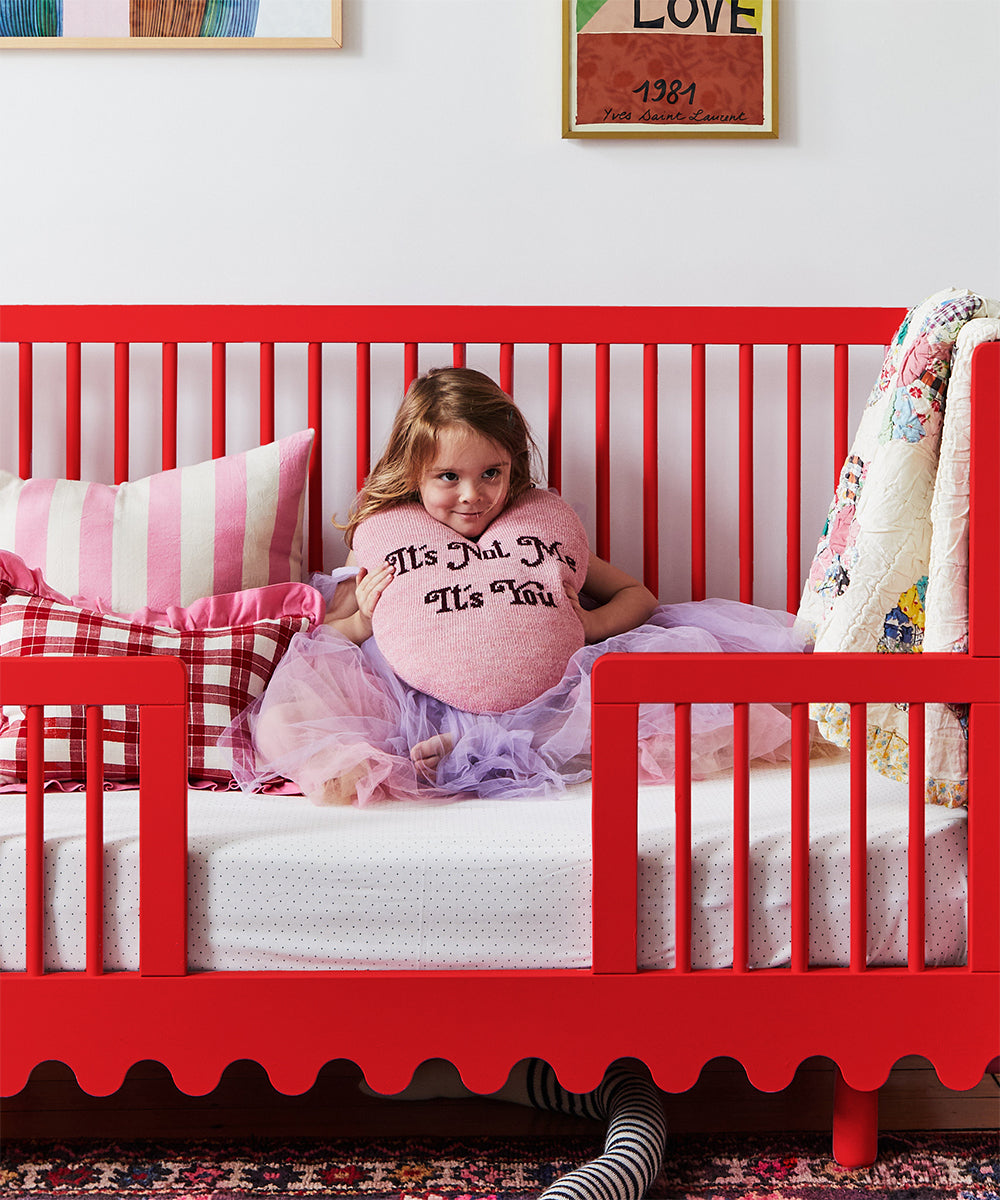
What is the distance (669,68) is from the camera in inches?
52.3

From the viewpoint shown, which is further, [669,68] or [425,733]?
[669,68]

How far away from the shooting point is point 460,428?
117 centimetres

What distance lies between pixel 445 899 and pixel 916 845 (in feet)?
1.25

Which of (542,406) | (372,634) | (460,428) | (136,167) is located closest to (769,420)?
(542,406)

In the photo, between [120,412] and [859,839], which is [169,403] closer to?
[120,412]

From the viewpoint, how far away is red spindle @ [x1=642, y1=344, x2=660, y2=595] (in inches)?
51.8

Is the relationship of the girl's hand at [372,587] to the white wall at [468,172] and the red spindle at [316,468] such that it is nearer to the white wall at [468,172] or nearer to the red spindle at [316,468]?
A: the red spindle at [316,468]

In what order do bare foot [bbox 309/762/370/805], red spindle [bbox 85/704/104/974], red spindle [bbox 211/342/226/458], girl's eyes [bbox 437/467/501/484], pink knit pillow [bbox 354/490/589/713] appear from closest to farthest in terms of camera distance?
red spindle [bbox 85/704/104/974], bare foot [bbox 309/762/370/805], pink knit pillow [bbox 354/490/589/713], girl's eyes [bbox 437/467/501/484], red spindle [bbox 211/342/226/458]

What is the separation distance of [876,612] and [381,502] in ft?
1.94

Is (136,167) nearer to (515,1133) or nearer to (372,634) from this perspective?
(372,634)

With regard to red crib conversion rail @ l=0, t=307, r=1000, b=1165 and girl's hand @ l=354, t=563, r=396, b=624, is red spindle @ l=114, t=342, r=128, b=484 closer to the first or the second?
girl's hand @ l=354, t=563, r=396, b=624

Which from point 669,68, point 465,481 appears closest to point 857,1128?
point 465,481

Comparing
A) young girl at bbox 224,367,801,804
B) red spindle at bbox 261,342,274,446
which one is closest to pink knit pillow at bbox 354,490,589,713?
young girl at bbox 224,367,801,804

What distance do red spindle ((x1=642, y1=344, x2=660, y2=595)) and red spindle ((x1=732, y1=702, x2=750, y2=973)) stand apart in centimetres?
56
